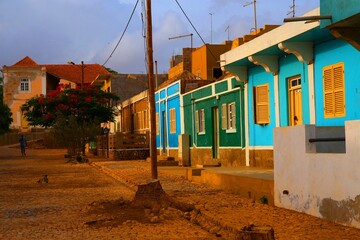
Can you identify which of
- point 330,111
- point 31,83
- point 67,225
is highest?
point 31,83

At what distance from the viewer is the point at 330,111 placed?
13805 millimetres

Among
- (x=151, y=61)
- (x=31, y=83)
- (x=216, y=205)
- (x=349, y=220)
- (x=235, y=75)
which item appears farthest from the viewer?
(x=31, y=83)

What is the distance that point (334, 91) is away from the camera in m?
13.6

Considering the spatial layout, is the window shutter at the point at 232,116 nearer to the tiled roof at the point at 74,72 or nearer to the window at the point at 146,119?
the window at the point at 146,119

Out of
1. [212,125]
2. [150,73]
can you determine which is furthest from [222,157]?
[150,73]

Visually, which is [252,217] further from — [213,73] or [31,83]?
[31,83]

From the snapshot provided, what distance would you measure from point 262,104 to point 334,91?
4.37m

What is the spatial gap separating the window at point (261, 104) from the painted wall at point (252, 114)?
0.15 m

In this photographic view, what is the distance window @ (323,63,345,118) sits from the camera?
13.4 metres

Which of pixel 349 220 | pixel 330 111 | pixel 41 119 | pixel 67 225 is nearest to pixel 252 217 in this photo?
pixel 349 220

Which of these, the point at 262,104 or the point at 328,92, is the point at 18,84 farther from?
the point at 328,92

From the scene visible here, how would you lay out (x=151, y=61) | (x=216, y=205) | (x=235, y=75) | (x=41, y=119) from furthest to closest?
(x=41, y=119)
(x=235, y=75)
(x=151, y=61)
(x=216, y=205)

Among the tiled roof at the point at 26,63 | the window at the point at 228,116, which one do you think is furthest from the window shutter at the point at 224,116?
the tiled roof at the point at 26,63

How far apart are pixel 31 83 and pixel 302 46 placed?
64.8m
